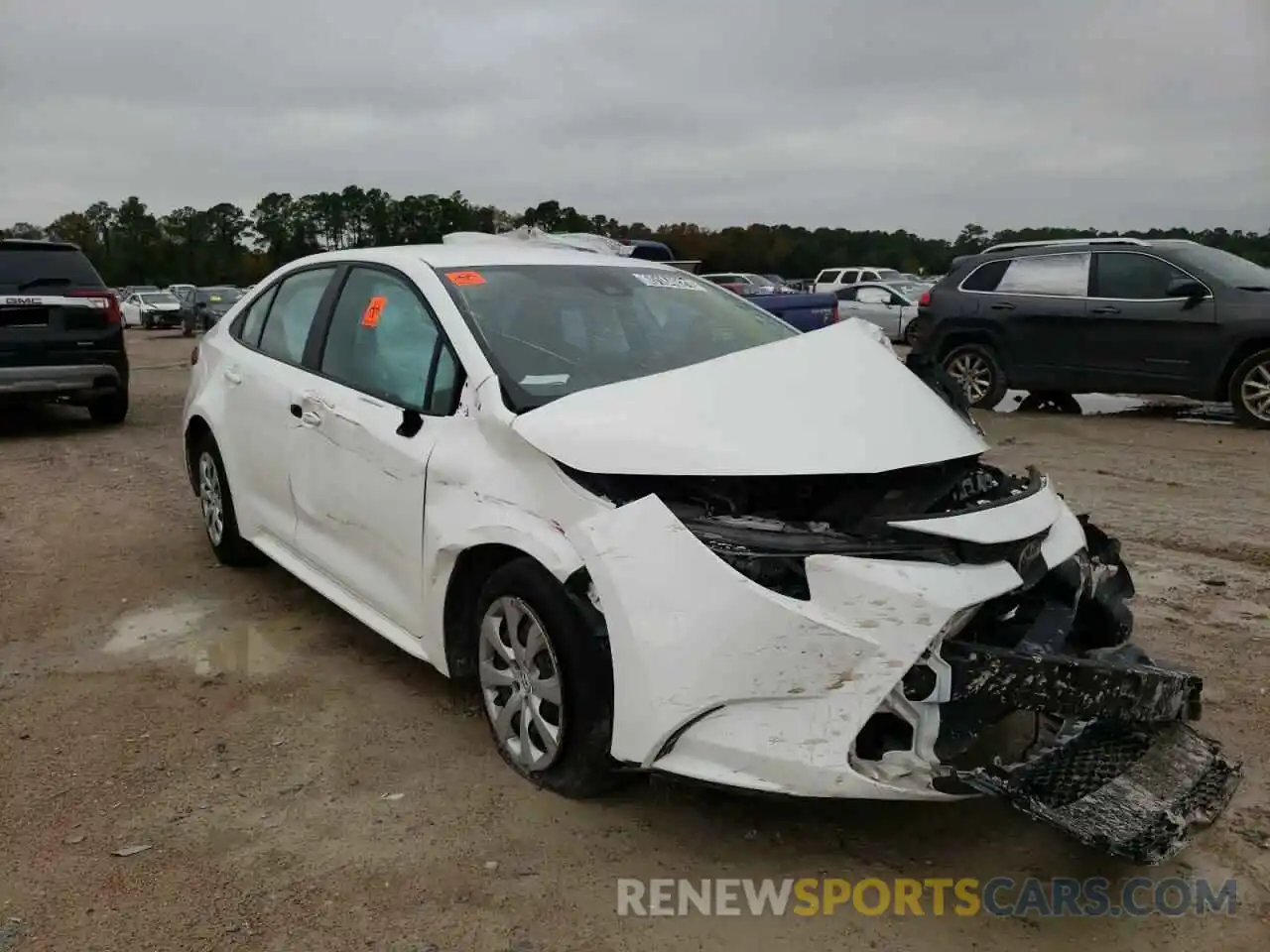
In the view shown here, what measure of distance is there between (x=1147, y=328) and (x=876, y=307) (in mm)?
13108

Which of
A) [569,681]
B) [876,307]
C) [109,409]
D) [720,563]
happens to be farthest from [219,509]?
[876,307]

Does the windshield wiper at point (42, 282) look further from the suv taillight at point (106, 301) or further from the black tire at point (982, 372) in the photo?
the black tire at point (982, 372)

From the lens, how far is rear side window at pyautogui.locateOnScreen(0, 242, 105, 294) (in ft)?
30.7

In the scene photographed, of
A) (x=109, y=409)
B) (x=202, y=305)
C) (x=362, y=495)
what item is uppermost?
(x=362, y=495)

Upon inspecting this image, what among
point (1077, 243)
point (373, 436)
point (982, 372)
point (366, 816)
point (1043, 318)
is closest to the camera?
point (366, 816)

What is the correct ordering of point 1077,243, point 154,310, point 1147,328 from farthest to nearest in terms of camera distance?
point 154,310 → point 1077,243 → point 1147,328

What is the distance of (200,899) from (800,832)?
5.26ft

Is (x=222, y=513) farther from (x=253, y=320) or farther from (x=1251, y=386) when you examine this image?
(x=1251, y=386)

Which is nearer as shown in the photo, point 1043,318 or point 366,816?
point 366,816

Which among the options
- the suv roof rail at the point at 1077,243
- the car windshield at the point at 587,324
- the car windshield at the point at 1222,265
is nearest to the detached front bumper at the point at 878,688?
the car windshield at the point at 587,324

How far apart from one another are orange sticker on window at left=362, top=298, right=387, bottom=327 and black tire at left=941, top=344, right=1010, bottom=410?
7.84 metres

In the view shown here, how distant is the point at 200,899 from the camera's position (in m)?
2.75

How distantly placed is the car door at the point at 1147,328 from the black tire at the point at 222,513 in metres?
8.10

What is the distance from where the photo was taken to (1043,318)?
34.7 ft
